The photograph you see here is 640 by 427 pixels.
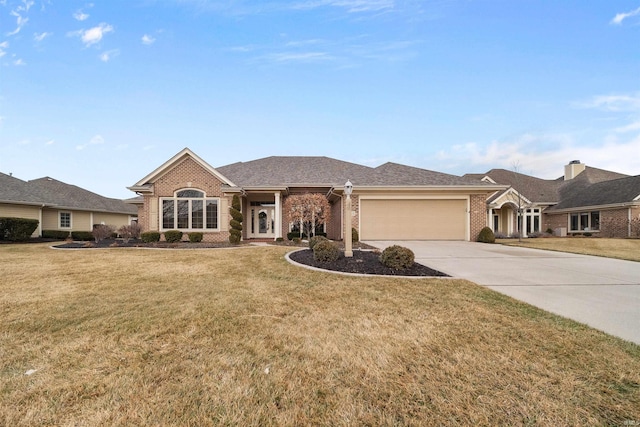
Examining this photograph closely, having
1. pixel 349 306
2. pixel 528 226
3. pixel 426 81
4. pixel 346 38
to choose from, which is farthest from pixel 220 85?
pixel 528 226

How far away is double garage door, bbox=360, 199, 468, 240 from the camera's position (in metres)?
15.7

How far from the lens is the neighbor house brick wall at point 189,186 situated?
1512cm

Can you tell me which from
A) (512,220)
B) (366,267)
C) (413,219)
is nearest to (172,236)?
(366,267)

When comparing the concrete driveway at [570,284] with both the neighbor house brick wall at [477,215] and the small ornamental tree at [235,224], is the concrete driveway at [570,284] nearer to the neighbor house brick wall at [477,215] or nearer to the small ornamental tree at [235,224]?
the neighbor house brick wall at [477,215]

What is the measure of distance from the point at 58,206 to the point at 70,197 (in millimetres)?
3571

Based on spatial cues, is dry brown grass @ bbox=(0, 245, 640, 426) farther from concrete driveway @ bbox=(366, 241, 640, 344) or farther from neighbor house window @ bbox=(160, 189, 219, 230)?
neighbor house window @ bbox=(160, 189, 219, 230)

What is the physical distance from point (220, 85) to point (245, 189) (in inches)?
229

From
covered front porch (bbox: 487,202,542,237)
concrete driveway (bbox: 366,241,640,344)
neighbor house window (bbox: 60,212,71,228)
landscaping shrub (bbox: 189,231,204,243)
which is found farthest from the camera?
covered front porch (bbox: 487,202,542,237)

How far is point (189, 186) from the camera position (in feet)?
50.0

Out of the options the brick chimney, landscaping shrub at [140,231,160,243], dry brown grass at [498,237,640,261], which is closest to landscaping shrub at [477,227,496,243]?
dry brown grass at [498,237,640,261]

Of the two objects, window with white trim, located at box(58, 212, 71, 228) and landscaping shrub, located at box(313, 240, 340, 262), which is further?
window with white trim, located at box(58, 212, 71, 228)

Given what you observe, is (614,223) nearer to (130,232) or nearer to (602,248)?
(602,248)

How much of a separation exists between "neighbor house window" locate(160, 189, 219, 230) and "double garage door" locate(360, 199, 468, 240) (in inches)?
336

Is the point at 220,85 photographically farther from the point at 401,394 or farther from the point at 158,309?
the point at 401,394
